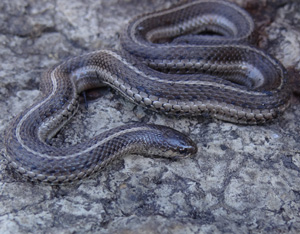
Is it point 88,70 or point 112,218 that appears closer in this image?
point 112,218

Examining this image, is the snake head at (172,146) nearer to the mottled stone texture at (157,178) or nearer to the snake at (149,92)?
the snake at (149,92)

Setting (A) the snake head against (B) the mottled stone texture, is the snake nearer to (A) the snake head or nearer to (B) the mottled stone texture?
(A) the snake head

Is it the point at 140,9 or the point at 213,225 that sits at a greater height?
the point at 140,9

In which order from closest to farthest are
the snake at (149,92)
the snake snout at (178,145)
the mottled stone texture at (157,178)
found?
the mottled stone texture at (157,178), the snake at (149,92), the snake snout at (178,145)

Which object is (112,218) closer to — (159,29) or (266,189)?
(266,189)

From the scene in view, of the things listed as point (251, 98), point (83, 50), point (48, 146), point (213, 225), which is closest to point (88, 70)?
point (83, 50)

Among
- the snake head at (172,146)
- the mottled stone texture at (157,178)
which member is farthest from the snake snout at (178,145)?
the mottled stone texture at (157,178)

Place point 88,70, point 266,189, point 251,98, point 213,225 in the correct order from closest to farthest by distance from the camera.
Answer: point 213,225 < point 266,189 < point 251,98 < point 88,70

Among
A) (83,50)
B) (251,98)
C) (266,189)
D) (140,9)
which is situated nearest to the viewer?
(266,189)
